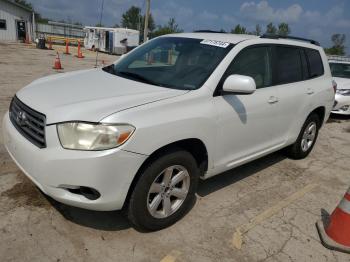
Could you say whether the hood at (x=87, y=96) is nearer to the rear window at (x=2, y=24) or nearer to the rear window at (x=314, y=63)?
the rear window at (x=314, y=63)

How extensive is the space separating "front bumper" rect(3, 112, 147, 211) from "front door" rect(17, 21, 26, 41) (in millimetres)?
34640

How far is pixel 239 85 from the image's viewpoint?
10.1 feet

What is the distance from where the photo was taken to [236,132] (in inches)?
136

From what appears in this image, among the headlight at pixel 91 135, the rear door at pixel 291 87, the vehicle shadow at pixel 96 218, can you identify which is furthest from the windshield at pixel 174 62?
the vehicle shadow at pixel 96 218

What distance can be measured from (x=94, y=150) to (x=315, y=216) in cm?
265

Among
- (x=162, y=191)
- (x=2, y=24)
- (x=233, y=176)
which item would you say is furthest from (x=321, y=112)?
(x=2, y=24)

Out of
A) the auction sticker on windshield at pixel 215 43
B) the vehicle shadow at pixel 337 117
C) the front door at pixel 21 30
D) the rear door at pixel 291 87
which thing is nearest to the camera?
the auction sticker on windshield at pixel 215 43

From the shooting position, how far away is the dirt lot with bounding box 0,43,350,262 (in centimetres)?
279

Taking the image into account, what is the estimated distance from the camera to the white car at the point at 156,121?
2.50m

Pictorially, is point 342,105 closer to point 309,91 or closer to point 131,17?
point 309,91

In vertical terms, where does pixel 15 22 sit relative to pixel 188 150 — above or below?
below

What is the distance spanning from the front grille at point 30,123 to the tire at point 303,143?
375 cm

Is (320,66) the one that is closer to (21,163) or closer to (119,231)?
(119,231)

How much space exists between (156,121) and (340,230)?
2065 millimetres
